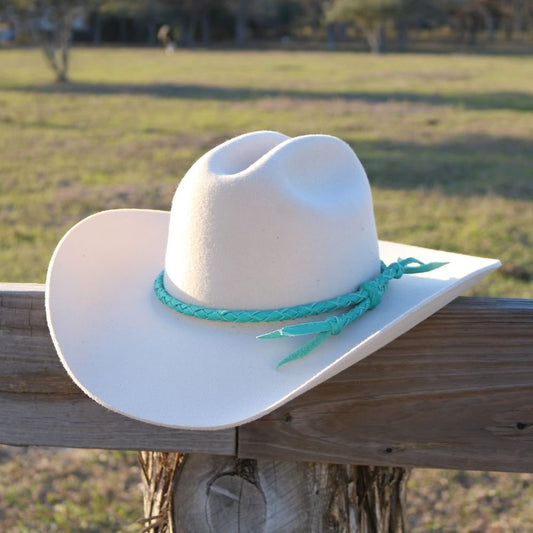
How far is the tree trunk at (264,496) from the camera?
1.34 meters

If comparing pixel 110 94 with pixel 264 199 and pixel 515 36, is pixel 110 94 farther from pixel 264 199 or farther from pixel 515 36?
pixel 515 36

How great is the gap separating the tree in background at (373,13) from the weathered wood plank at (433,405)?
38408mm

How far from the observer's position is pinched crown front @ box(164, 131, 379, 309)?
132cm

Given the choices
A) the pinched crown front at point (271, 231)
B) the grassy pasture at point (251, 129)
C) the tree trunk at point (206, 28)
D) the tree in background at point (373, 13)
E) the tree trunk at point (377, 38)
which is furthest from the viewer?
the tree trunk at point (206, 28)

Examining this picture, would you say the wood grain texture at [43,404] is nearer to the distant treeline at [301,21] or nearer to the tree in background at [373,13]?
the tree in background at [373,13]

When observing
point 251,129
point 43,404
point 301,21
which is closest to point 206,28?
point 301,21

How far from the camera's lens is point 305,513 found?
134cm

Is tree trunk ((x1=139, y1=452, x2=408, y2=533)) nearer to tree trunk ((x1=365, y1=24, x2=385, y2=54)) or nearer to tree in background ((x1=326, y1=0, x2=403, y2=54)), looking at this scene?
tree trunk ((x1=365, y1=24, x2=385, y2=54))

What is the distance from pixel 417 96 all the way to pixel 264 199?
50.9ft

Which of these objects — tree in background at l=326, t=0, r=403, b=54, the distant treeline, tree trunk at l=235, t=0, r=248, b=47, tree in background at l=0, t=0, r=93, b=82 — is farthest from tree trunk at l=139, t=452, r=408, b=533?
tree trunk at l=235, t=0, r=248, b=47

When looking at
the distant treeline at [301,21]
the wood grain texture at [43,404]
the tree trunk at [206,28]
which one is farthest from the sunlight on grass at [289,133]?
the tree trunk at [206,28]

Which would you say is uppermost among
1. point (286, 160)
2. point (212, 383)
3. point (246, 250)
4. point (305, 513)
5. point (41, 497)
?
point (286, 160)

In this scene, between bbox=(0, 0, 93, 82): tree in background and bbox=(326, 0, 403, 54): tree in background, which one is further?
bbox=(326, 0, 403, 54): tree in background

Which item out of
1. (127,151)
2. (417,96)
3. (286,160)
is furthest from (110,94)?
(286,160)
